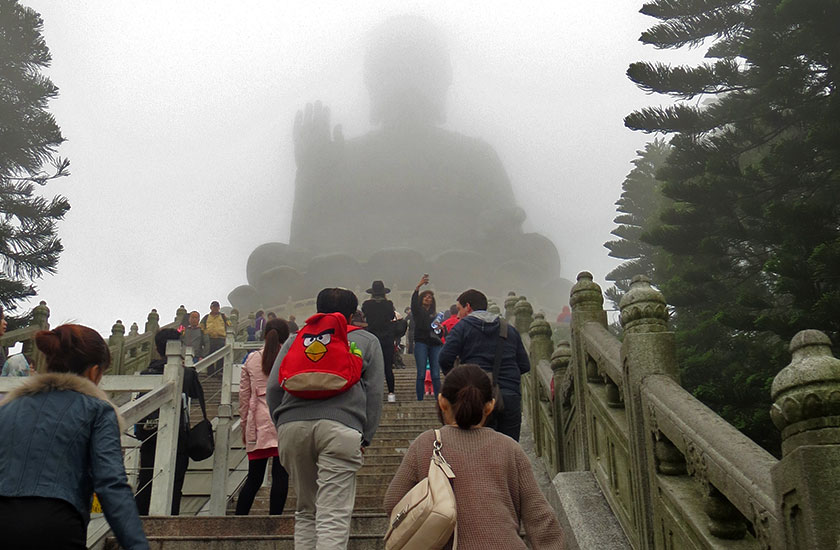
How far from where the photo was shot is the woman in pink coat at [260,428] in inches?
184

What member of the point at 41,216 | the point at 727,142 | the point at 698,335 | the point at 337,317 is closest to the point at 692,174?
the point at 727,142

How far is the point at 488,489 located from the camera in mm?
2516

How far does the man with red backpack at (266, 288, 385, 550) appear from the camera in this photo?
3.45 m

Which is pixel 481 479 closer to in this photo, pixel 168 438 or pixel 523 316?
pixel 168 438

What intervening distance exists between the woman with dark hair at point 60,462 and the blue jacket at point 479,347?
2.52m

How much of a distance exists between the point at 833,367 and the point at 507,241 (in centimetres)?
3192

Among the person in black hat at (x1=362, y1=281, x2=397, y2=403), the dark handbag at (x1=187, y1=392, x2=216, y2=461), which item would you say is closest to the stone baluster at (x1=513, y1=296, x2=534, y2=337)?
the person in black hat at (x1=362, y1=281, x2=397, y2=403)

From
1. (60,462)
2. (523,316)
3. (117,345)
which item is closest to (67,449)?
(60,462)

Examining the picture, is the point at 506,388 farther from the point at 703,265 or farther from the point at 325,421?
the point at 703,265

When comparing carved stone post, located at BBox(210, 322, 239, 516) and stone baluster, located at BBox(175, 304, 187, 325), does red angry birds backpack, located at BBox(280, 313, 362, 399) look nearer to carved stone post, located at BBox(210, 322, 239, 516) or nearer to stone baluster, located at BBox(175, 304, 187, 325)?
carved stone post, located at BBox(210, 322, 239, 516)

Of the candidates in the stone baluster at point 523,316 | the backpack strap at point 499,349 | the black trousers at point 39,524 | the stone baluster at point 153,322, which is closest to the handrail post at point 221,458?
the backpack strap at point 499,349

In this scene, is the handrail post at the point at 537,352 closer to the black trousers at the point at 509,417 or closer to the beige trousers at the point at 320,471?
the black trousers at the point at 509,417

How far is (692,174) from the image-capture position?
1159 centimetres

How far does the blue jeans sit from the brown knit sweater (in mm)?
5120
